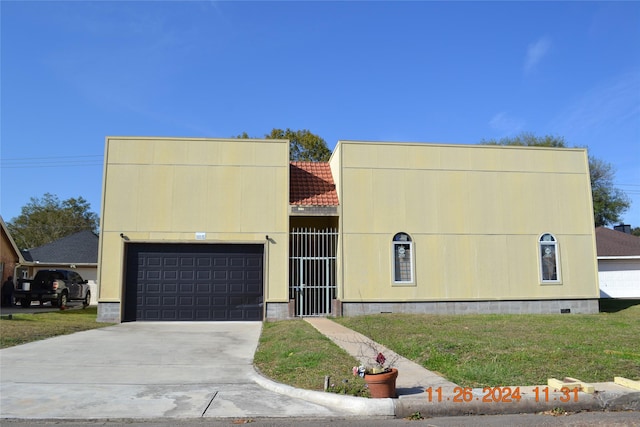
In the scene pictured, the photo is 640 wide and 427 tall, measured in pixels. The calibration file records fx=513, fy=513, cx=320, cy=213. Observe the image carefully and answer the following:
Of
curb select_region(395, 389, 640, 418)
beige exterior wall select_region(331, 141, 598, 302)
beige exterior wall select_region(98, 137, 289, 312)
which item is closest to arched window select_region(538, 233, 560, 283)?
beige exterior wall select_region(331, 141, 598, 302)

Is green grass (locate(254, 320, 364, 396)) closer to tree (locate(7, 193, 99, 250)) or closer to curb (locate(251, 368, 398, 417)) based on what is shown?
curb (locate(251, 368, 398, 417))

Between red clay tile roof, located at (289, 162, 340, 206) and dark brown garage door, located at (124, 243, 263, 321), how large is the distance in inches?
99.6

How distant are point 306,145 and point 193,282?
854 inches

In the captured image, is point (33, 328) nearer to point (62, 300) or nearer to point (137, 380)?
point (137, 380)

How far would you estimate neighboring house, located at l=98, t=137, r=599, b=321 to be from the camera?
56.7 feet

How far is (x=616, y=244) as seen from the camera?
28.5 meters

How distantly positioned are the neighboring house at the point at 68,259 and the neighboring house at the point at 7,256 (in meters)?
0.88

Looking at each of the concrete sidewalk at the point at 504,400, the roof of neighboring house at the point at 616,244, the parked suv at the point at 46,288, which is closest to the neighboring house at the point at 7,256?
the parked suv at the point at 46,288

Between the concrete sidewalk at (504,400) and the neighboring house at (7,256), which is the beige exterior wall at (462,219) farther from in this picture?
the neighboring house at (7,256)

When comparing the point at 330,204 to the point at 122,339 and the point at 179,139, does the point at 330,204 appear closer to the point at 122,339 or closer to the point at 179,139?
the point at 179,139

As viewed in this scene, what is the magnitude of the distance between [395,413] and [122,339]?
8.92 meters

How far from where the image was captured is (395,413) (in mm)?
6086

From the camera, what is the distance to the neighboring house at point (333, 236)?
17.3 m
